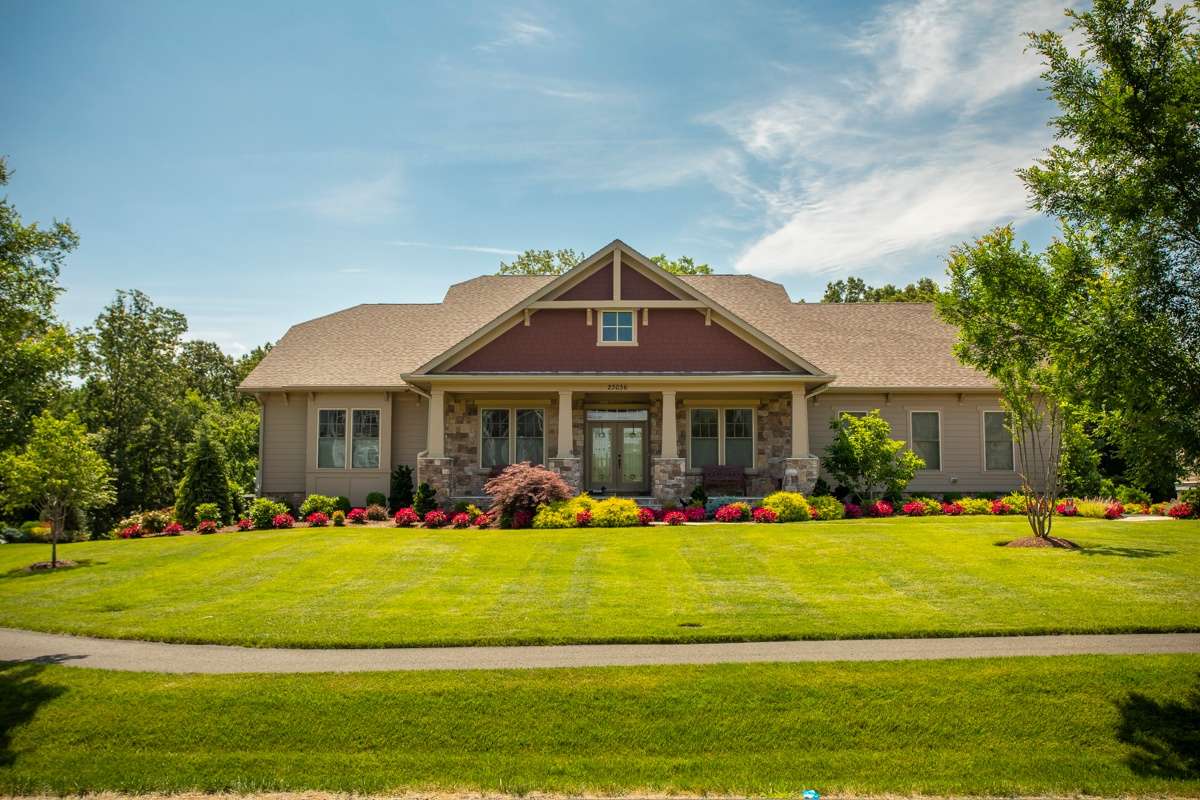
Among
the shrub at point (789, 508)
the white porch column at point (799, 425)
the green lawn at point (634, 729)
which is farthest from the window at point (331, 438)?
the green lawn at point (634, 729)

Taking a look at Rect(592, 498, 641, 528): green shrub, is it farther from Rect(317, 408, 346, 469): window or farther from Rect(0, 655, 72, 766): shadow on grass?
Rect(0, 655, 72, 766): shadow on grass

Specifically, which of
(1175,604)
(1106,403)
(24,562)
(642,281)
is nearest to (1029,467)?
(642,281)

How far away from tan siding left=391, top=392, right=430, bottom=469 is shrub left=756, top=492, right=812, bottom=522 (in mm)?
10490

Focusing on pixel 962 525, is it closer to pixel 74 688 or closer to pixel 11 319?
pixel 74 688

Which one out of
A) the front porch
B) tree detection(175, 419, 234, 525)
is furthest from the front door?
tree detection(175, 419, 234, 525)

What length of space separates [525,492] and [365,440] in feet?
23.5

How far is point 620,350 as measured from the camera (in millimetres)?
23500

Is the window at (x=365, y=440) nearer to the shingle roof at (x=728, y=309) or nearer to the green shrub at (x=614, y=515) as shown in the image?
the shingle roof at (x=728, y=309)

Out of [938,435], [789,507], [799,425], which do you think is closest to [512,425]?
[799,425]

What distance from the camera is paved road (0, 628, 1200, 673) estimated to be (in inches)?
375

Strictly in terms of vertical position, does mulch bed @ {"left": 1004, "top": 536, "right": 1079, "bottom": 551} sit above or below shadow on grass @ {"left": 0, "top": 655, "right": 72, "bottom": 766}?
above

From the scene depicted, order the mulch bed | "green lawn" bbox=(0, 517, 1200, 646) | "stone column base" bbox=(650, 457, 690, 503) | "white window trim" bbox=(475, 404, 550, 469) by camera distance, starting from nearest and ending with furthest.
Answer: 1. "green lawn" bbox=(0, 517, 1200, 646)
2. the mulch bed
3. "stone column base" bbox=(650, 457, 690, 503)
4. "white window trim" bbox=(475, 404, 550, 469)

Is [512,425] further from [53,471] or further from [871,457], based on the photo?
[53,471]

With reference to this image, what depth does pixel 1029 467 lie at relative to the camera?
25.2 meters
